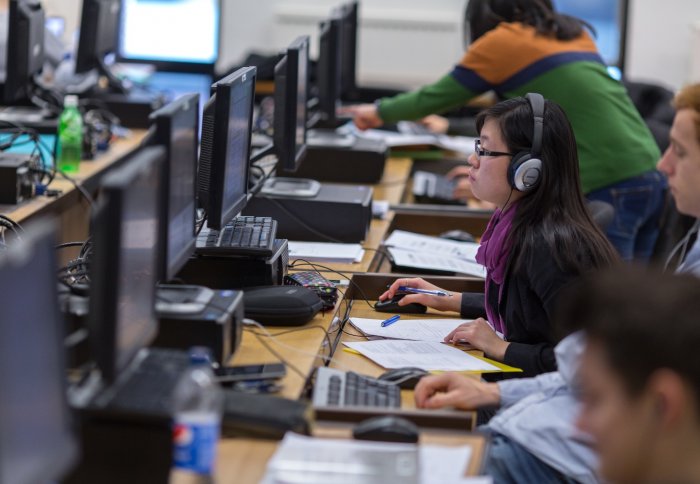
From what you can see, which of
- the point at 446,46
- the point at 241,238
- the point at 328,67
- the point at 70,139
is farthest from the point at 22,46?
the point at 446,46

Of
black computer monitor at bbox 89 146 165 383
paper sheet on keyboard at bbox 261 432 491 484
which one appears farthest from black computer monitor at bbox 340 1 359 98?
paper sheet on keyboard at bbox 261 432 491 484

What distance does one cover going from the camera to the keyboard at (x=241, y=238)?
2420 mm

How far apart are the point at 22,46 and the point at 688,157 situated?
2583mm

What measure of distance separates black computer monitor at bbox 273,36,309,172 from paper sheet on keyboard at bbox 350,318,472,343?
0.71m

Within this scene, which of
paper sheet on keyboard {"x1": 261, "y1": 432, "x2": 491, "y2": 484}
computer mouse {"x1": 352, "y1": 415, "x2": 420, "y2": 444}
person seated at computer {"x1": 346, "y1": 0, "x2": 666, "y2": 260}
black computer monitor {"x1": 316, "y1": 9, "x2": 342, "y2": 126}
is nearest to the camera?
paper sheet on keyboard {"x1": 261, "y1": 432, "x2": 491, "y2": 484}

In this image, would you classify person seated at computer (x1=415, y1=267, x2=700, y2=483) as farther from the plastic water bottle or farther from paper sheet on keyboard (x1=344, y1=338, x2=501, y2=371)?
paper sheet on keyboard (x1=344, y1=338, x2=501, y2=371)

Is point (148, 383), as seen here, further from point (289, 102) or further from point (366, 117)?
point (366, 117)

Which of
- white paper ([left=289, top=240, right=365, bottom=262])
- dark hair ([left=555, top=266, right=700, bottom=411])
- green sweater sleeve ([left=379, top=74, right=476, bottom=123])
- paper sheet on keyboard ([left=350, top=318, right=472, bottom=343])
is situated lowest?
paper sheet on keyboard ([left=350, top=318, right=472, bottom=343])

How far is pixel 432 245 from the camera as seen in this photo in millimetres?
3305

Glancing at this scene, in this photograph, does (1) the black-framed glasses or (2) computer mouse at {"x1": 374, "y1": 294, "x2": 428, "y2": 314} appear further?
(2) computer mouse at {"x1": 374, "y1": 294, "x2": 428, "y2": 314}

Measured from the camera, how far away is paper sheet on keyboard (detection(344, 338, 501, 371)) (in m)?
2.27

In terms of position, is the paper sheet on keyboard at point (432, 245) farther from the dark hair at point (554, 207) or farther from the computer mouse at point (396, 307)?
the dark hair at point (554, 207)

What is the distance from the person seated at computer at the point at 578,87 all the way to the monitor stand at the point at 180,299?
1816 mm

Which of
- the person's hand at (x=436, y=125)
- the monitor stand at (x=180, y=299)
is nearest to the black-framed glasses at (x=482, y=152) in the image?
the monitor stand at (x=180, y=299)
